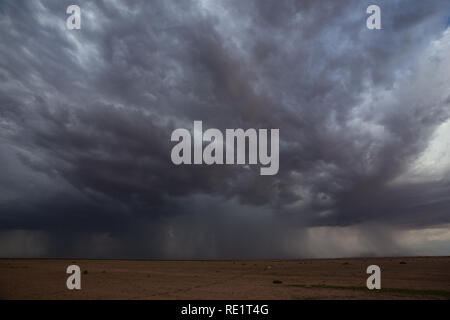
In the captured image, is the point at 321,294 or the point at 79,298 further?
the point at 321,294
